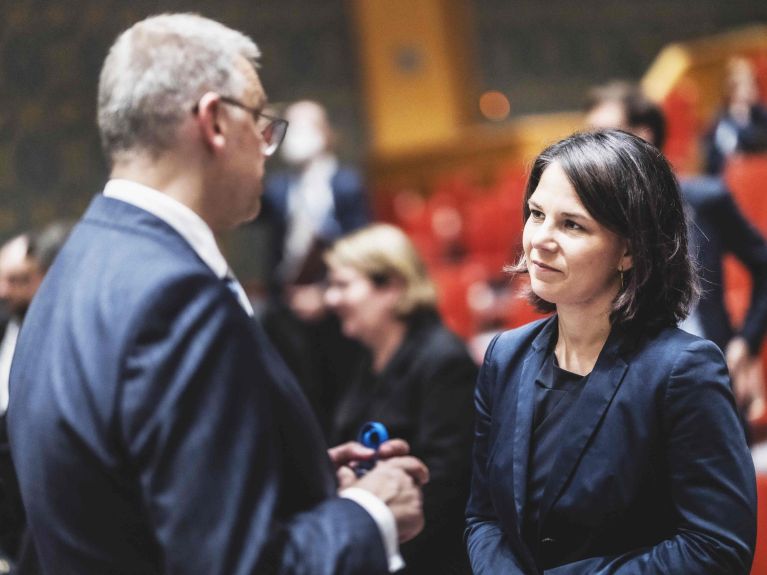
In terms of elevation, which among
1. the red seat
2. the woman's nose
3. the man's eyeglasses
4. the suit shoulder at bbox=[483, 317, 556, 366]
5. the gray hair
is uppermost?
the gray hair

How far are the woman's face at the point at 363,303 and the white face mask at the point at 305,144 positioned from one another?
4.44 feet

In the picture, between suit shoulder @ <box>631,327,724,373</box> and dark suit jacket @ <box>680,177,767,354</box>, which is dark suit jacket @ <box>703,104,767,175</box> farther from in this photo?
suit shoulder @ <box>631,327,724,373</box>

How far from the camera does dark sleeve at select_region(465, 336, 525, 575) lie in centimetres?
147

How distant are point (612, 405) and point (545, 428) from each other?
12 cm

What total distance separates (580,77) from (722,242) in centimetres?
816

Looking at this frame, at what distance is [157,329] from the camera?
3.65ft

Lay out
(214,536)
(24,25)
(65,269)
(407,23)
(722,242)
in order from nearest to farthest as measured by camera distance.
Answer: (214,536)
(65,269)
(722,242)
(24,25)
(407,23)

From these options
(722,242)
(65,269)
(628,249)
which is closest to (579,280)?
(628,249)

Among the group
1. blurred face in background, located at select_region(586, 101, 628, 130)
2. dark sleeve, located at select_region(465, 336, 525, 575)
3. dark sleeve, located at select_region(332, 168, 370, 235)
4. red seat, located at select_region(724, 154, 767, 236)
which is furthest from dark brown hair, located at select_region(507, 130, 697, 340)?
red seat, located at select_region(724, 154, 767, 236)

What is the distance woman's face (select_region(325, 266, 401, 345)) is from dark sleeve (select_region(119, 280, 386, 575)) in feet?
5.39

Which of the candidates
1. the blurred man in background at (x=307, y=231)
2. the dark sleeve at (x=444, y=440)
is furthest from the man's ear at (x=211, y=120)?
the blurred man in background at (x=307, y=231)

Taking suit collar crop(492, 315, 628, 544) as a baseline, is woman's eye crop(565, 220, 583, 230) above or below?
above

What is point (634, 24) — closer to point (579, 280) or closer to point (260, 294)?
point (260, 294)

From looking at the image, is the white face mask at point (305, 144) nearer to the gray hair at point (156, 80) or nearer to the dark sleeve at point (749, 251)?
the dark sleeve at point (749, 251)
